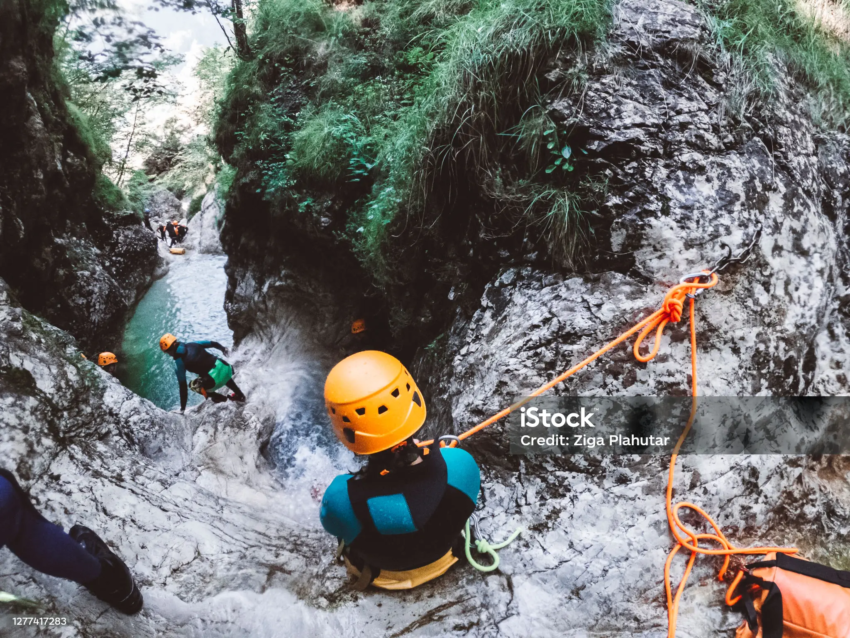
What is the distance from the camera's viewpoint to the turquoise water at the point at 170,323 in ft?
30.5

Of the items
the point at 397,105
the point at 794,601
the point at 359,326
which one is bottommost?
the point at 359,326

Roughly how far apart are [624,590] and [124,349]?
1125 centimetres

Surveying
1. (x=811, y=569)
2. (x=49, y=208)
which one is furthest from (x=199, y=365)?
(x=811, y=569)

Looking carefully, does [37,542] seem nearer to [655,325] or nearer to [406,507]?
[406,507]

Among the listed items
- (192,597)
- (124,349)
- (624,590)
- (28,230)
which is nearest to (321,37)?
(28,230)

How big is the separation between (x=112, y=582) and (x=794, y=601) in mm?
3095

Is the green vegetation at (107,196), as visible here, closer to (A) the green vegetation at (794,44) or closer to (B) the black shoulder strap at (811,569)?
(A) the green vegetation at (794,44)

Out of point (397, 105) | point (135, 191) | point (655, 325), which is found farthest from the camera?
point (135, 191)

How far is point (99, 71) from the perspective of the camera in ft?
25.7

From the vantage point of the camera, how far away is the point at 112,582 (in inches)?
86.1

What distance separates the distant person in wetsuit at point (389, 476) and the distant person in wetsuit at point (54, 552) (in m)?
1.17

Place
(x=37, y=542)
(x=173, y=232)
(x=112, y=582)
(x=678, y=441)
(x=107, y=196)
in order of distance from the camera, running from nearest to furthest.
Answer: (x=37, y=542)
(x=112, y=582)
(x=678, y=441)
(x=107, y=196)
(x=173, y=232)

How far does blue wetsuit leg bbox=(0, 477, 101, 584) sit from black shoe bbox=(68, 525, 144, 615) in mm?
92

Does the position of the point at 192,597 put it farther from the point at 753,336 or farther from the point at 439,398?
the point at 753,336
